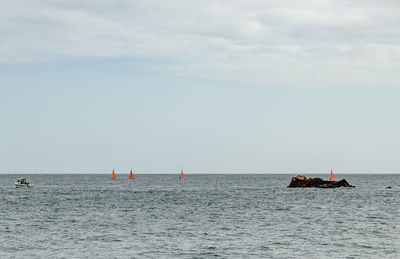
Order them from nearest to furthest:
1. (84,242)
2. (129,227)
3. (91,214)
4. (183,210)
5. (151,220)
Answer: (84,242) < (129,227) < (151,220) < (91,214) < (183,210)

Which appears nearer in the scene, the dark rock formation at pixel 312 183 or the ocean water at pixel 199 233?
the ocean water at pixel 199 233

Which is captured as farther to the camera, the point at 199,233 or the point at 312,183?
the point at 312,183

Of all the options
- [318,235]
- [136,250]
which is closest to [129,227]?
[136,250]

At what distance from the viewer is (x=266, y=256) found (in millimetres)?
39031

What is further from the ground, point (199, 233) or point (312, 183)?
point (312, 183)

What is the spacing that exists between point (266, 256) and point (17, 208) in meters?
50.3

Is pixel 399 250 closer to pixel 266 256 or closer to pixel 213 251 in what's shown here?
pixel 266 256

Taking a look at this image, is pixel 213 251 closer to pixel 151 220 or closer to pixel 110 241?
pixel 110 241

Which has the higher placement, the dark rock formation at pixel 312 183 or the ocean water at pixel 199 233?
the dark rock formation at pixel 312 183

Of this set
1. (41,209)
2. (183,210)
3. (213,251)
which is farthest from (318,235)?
(41,209)

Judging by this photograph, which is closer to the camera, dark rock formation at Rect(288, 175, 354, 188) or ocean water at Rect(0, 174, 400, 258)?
ocean water at Rect(0, 174, 400, 258)

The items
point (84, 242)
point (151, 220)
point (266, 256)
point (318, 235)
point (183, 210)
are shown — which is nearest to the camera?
point (266, 256)

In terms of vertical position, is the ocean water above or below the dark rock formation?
below

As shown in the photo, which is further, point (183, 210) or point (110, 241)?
point (183, 210)
